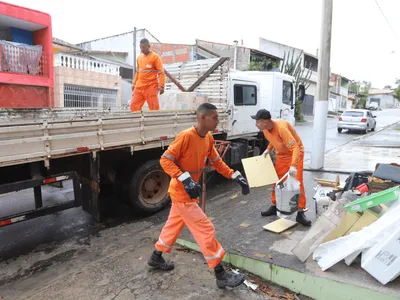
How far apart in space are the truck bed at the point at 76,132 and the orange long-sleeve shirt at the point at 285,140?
1.72m

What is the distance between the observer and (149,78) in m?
5.89

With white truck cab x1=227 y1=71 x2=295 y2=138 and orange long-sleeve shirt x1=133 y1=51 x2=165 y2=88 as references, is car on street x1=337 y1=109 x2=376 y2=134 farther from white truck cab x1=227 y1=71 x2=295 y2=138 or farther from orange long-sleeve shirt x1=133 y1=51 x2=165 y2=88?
orange long-sleeve shirt x1=133 y1=51 x2=165 y2=88

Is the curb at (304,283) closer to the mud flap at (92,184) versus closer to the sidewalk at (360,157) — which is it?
the mud flap at (92,184)

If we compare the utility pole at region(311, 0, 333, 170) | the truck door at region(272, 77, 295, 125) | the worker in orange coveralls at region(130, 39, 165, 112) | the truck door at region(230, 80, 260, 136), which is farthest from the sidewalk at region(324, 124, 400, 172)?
the worker in orange coveralls at region(130, 39, 165, 112)

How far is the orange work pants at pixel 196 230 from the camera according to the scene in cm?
271

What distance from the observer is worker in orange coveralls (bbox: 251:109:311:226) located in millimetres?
3854

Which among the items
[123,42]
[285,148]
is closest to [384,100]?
[123,42]

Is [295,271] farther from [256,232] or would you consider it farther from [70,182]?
[70,182]

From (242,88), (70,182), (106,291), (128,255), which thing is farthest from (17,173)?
(242,88)

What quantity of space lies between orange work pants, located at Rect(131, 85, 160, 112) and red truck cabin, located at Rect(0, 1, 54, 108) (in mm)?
5949

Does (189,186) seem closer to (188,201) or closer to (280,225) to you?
(188,201)

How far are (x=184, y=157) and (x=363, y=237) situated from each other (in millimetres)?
1691

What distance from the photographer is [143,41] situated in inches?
228

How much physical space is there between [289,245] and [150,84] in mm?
3850
